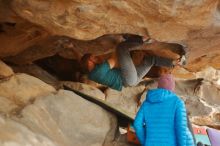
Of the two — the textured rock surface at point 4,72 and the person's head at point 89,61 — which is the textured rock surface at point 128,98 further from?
the textured rock surface at point 4,72

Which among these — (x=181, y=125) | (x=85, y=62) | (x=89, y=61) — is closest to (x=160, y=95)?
(x=181, y=125)

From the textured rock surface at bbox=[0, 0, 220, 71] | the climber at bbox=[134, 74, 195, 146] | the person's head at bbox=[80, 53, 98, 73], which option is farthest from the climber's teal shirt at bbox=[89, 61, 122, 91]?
the climber at bbox=[134, 74, 195, 146]

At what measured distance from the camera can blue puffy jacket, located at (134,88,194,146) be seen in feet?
14.6

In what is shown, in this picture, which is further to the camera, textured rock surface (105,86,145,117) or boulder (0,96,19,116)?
textured rock surface (105,86,145,117)

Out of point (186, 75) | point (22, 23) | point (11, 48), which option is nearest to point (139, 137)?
point (22, 23)

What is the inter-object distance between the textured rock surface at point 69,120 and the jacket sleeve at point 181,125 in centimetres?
115

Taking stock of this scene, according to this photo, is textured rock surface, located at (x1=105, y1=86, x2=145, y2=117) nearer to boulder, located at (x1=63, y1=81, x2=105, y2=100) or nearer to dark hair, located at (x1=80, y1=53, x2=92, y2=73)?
boulder, located at (x1=63, y1=81, x2=105, y2=100)

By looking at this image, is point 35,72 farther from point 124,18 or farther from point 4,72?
point 124,18

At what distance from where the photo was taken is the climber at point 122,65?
6.03 meters

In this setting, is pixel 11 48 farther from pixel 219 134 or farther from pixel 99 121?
pixel 219 134

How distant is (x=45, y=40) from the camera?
632 centimetres

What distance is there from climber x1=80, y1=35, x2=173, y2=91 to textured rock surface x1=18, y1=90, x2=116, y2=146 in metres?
1.04

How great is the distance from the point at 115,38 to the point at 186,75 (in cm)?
372

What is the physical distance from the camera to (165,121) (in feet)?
15.0
